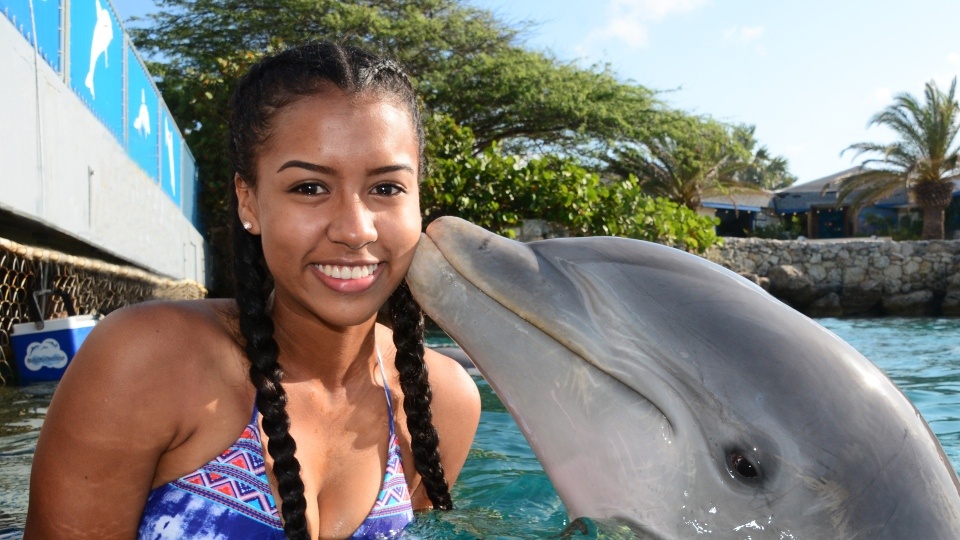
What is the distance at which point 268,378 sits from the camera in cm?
199

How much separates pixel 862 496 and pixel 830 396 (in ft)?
0.56

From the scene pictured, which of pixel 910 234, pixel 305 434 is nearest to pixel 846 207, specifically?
pixel 910 234

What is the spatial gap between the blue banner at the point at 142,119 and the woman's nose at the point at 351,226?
18.7ft

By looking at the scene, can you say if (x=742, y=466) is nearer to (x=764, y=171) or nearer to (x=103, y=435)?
(x=103, y=435)

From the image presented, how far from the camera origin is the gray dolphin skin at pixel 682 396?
1514 millimetres

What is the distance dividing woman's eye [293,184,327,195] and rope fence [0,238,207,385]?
262cm

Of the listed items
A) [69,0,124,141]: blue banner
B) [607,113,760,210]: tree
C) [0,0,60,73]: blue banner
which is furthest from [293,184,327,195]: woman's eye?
[607,113,760,210]: tree

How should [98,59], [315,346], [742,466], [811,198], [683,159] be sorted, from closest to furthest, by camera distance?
[742,466], [315,346], [98,59], [683,159], [811,198]

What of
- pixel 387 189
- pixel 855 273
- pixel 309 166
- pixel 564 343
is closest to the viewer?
pixel 564 343

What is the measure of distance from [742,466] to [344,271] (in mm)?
904

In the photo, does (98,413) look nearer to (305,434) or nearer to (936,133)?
(305,434)

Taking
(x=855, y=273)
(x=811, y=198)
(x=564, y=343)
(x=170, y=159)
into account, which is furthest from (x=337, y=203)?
(x=811, y=198)

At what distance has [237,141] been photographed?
2.05 metres

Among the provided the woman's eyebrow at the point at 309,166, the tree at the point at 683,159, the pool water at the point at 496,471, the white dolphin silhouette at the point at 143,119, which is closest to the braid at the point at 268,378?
the woman's eyebrow at the point at 309,166
